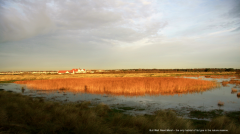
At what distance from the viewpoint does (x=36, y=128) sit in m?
6.64

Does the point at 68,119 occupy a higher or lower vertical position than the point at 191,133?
higher

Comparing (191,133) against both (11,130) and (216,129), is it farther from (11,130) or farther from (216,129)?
(11,130)

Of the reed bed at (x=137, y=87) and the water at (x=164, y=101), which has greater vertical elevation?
the reed bed at (x=137, y=87)

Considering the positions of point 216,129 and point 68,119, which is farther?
point 68,119

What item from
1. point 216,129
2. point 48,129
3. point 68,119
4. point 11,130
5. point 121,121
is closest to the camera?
point 11,130

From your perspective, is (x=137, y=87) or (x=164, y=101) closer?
(x=164, y=101)

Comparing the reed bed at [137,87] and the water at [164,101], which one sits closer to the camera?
the water at [164,101]

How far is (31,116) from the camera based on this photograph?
303 inches

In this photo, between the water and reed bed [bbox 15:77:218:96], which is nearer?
the water

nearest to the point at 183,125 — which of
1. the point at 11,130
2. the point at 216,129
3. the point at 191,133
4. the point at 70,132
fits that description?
the point at 191,133

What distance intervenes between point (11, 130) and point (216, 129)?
930 cm

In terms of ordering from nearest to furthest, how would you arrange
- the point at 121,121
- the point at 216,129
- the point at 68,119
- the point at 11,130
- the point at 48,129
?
the point at 11,130 < the point at 48,129 < the point at 216,129 < the point at 68,119 < the point at 121,121

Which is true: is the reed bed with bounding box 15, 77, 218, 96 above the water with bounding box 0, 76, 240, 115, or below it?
above

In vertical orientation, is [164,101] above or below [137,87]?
below
